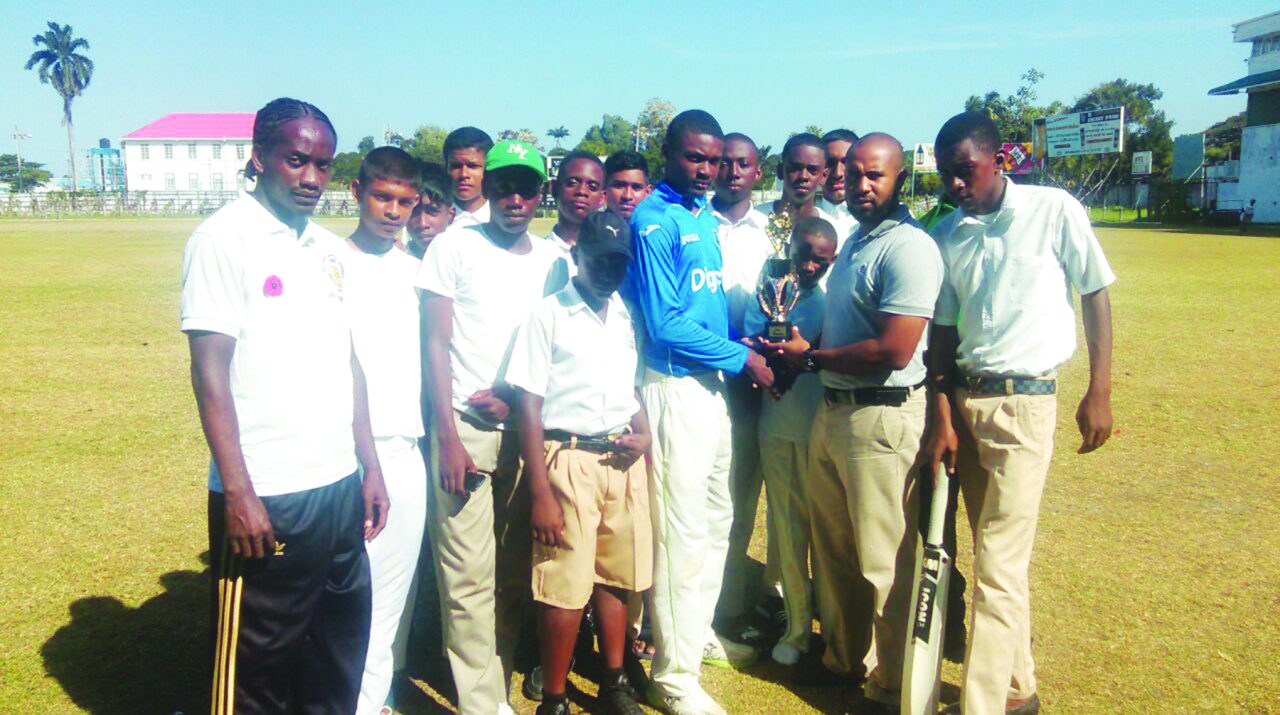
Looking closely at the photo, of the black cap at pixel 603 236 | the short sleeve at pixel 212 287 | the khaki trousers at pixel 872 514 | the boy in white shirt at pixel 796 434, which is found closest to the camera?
the short sleeve at pixel 212 287

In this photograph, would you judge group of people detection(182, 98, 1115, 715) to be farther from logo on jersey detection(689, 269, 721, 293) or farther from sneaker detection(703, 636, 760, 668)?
sneaker detection(703, 636, 760, 668)

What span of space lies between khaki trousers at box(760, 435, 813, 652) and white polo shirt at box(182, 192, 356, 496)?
2.20 m

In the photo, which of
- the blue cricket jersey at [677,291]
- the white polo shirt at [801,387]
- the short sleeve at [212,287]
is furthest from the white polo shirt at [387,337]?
the white polo shirt at [801,387]

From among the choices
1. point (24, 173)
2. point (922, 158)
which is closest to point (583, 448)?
point (922, 158)

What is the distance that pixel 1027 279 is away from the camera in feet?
12.2

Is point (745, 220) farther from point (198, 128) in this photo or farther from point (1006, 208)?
point (198, 128)

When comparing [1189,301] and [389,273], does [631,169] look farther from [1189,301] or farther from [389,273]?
[1189,301]

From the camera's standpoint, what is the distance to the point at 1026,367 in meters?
3.72

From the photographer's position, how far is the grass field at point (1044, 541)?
163 inches

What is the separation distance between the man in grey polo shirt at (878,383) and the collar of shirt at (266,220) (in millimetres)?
2056

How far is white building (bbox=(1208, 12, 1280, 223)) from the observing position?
52219mm

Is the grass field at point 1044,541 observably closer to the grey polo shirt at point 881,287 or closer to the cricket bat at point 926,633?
the cricket bat at point 926,633

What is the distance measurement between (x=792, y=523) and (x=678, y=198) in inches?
65.4

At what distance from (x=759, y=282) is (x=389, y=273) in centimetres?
177
